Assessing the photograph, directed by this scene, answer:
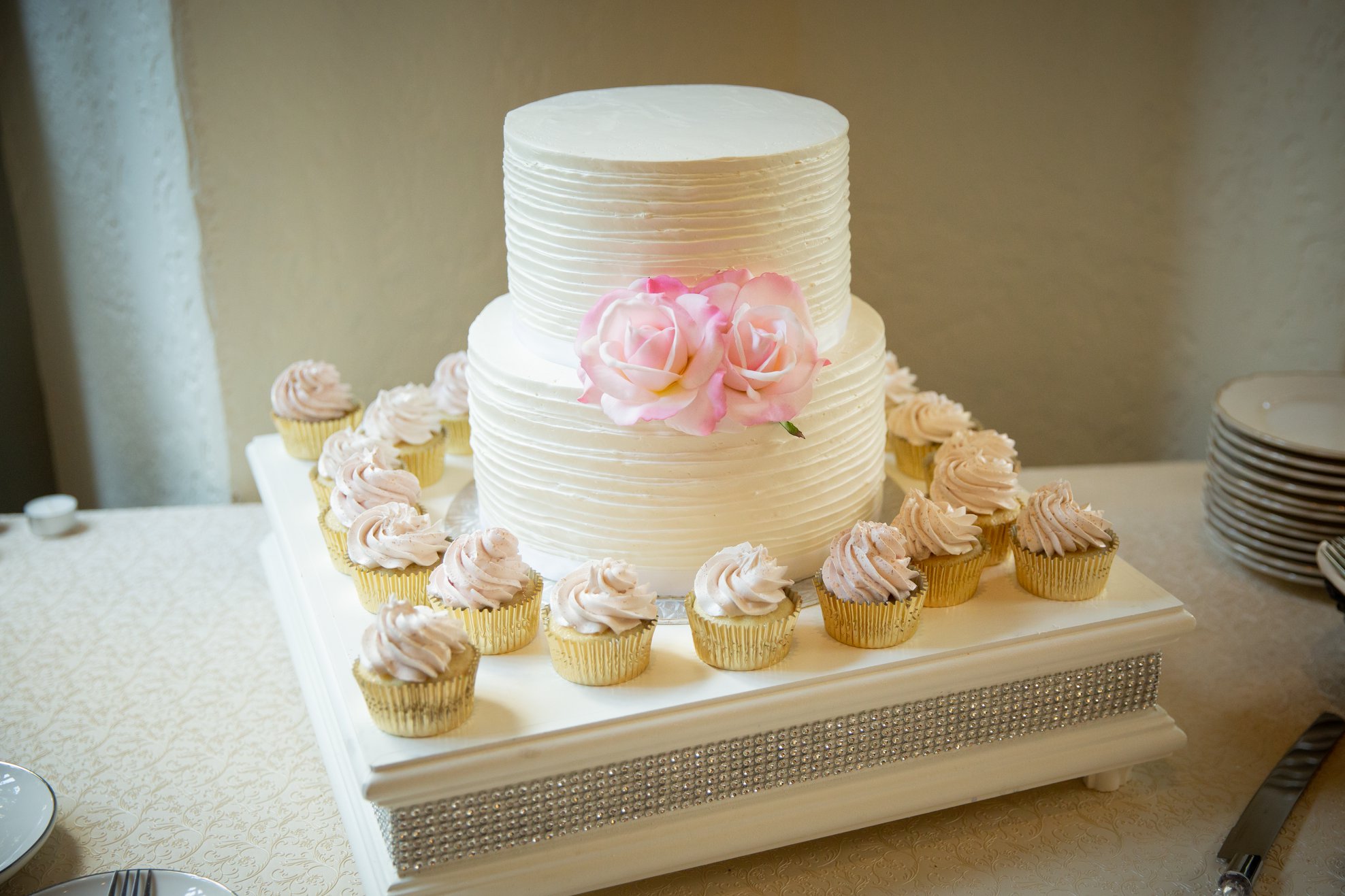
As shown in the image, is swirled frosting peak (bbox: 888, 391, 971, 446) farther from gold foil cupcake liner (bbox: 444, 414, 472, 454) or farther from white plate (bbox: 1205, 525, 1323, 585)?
gold foil cupcake liner (bbox: 444, 414, 472, 454)

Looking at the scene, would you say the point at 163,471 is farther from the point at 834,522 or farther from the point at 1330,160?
the point at 1330,160

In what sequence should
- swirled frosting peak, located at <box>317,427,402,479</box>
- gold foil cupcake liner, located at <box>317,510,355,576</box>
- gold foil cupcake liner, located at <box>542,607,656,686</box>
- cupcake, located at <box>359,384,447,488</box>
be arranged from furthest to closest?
cupcake, located at <box>359,384,447,488</box>
swirled frosting peak, located at <box>317,427,402,479</box>
gold foil cupcake liner, located at <box>317,510,355,576</box>
gold foil cupcake liner, located at <box>542,607,656,686</box>

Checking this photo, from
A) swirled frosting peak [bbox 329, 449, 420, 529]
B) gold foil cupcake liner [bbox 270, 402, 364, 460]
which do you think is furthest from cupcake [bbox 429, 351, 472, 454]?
swirled frosting peak [bbox 329, 449, 420, 529]

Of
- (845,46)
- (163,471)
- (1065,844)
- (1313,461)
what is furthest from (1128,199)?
(163,471)

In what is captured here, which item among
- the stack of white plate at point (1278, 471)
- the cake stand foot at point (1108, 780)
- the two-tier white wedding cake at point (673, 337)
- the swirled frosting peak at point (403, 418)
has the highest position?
the two-tier white wedding cake at point (673, 337)

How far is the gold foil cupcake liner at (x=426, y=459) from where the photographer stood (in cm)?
212

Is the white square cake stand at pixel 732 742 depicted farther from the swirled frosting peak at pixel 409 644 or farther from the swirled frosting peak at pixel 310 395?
the swirled frosting peak at pixel 310 395

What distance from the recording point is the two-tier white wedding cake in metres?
1.57

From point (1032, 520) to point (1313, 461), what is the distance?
662mm

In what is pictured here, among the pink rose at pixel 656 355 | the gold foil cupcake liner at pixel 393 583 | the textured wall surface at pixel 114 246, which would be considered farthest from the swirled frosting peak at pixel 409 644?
the textured wall surface at pixel 114 246

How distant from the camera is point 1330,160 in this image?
2660 mm

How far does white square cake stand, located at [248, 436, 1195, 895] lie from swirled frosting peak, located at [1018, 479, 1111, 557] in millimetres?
84

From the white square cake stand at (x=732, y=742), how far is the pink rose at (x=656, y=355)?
344 millimetres

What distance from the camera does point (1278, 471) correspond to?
211 centimetres
